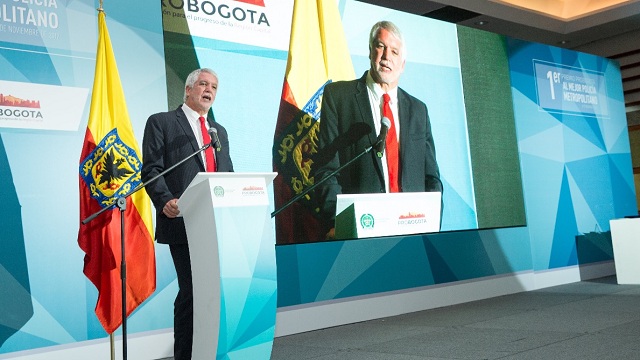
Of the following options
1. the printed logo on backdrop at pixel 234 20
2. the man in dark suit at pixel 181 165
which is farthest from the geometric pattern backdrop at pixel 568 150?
the man in dark suit at pixel 181 165

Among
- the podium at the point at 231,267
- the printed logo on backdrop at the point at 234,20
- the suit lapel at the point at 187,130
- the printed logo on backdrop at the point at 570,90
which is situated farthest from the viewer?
the printed logo on backdrop at the point at 570,90

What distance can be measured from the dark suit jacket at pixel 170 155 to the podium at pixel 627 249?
5010 millimetres

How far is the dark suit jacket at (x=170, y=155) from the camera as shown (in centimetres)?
410

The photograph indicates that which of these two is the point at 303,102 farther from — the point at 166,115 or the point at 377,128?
the point at 166,115

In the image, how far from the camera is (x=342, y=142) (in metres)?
6.00

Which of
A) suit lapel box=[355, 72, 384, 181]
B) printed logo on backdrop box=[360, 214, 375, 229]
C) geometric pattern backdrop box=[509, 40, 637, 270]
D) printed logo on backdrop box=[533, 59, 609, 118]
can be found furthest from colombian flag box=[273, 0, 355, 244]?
printed logo on backdrop box=[533, 59, 609, 118]

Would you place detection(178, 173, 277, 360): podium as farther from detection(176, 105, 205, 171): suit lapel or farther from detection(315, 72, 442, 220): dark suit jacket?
detection(315, 72, 442, 220): dark suit jacket

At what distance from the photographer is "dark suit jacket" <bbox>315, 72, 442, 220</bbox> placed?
233 inches

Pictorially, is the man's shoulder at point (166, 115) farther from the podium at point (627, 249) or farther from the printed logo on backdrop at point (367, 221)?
the podium at point (627, 249)

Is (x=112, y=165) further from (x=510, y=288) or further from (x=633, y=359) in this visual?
(x=510, y=288)

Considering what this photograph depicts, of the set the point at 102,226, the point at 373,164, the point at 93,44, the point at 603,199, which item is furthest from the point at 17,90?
the point at 603,199

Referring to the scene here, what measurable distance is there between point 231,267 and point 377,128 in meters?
3.48

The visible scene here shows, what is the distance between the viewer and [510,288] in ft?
24.2

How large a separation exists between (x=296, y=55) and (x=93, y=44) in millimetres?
1735
